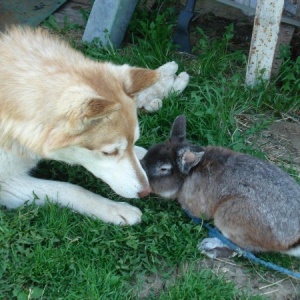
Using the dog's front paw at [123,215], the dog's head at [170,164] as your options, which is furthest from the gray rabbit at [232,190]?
the dog's front paw at [123,215]

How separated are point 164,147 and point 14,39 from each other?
3.99 ft

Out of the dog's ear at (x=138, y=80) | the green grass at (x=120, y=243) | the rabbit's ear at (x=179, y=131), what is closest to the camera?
the green grass at (x=120, y=243)

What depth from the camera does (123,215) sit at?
12.4 feet

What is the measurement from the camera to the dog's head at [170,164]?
3775 millimetres

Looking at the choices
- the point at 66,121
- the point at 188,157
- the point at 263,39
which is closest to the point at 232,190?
the point at 188,157

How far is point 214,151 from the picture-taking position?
383 cm

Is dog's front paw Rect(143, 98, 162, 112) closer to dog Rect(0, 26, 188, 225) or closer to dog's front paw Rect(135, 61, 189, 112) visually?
dog's front paw Rect(135, 61, 189, 112)

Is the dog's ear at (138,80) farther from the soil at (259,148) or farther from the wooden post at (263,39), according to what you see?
the wooden post at (263,39)

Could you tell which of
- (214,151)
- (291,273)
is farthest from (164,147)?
(291,273)

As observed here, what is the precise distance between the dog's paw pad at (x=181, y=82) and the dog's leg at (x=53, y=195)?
137 cm

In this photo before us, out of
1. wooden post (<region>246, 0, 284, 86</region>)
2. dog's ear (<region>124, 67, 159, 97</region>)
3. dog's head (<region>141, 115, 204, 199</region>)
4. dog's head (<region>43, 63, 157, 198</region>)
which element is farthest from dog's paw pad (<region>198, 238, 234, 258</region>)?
wooden post (<region>246, 0, 284, 86</region>)

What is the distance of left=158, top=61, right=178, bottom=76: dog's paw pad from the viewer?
490cm

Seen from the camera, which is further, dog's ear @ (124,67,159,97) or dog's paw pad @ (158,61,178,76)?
dog's paw pad @ (158,61,178,76)

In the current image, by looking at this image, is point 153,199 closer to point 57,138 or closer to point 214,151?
point 214,151
